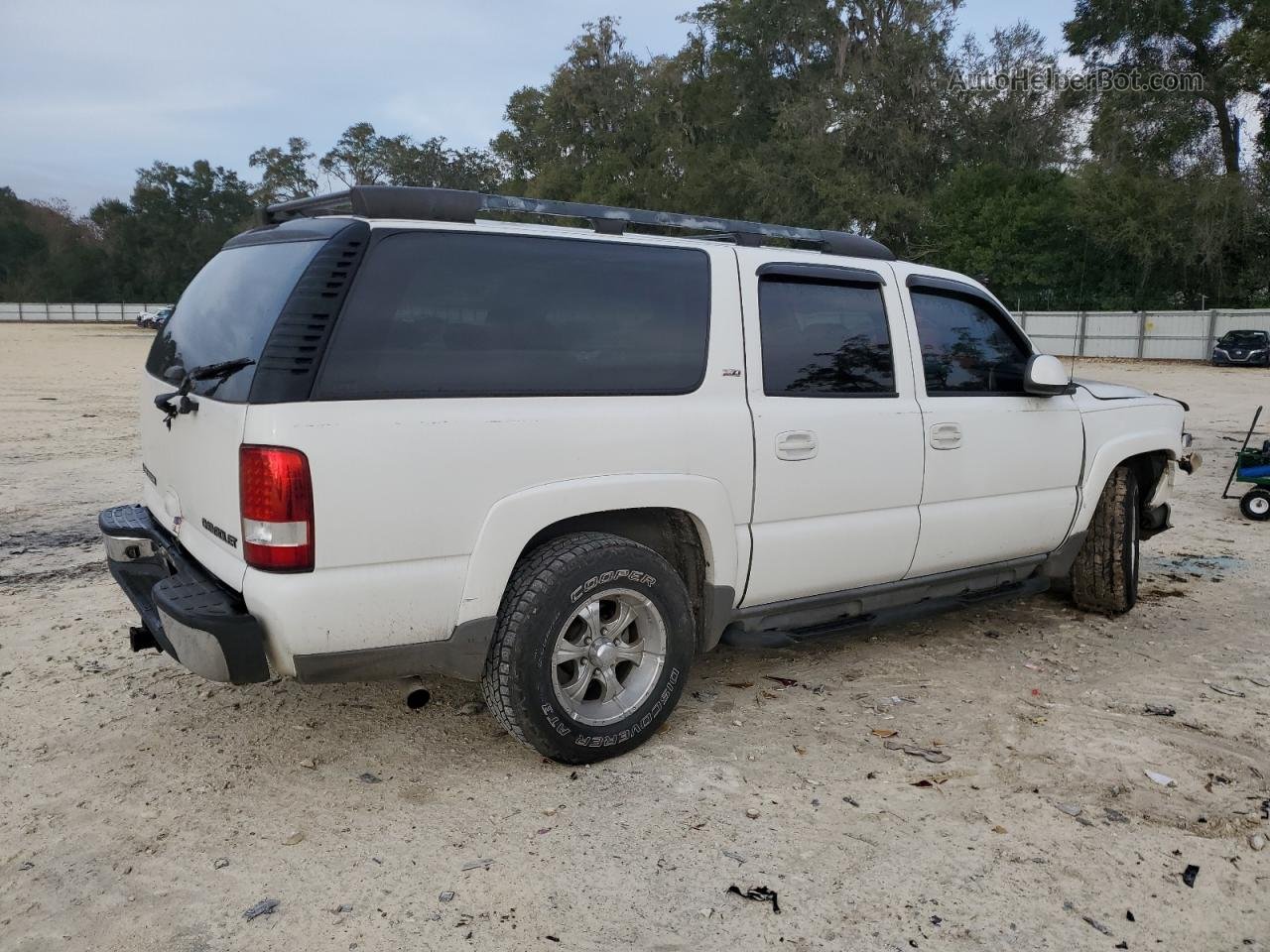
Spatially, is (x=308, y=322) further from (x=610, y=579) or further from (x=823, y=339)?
(x=823, y=339)

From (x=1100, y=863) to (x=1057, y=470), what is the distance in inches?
93.0

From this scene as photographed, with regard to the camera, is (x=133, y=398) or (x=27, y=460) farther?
(x=133, y=398)

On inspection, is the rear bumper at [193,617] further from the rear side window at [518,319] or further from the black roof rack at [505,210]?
the black roof rack at [505,210]

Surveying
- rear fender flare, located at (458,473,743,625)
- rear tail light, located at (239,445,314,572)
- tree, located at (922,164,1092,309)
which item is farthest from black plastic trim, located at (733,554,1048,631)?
tree, located at (922,164,1092,309)

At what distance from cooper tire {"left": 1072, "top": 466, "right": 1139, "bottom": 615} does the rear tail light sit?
164 inches

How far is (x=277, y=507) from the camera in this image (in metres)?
3.01

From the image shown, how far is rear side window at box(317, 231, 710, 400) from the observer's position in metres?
3.19

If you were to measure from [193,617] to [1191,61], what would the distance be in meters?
47.5

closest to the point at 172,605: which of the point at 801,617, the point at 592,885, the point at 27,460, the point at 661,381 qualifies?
the point at 592,885

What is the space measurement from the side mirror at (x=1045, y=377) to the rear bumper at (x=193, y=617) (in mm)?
3530

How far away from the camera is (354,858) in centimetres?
308

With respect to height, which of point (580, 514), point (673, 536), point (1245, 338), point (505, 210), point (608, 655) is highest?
point (505, 210)

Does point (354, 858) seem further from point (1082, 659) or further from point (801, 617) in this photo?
point (1082, 659)

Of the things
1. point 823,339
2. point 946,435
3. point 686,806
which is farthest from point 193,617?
point 946,435
